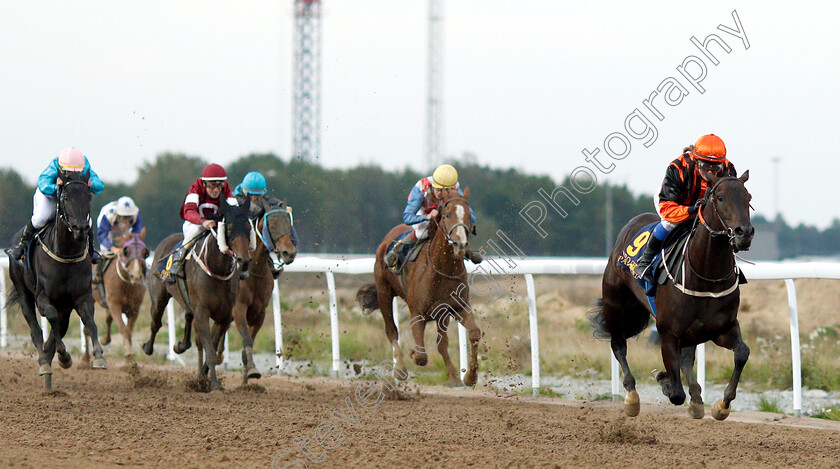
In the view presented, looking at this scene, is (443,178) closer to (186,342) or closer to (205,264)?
(205,264)

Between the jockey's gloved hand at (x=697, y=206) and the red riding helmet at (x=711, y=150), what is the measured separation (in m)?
0.25

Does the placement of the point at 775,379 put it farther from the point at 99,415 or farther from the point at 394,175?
the point at 394,175

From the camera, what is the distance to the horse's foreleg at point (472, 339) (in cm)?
737

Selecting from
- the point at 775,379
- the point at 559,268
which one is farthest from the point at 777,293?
the point at 559,268

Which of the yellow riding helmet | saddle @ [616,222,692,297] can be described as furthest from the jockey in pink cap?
saddle @ [616,222,692,297]

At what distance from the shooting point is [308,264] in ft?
34.3

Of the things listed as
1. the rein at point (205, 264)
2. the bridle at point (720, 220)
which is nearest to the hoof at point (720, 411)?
the bridle at point (720, 220)

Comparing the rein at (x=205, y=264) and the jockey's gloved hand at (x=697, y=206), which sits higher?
the jockey's gloved hand at (x=697, y=206)

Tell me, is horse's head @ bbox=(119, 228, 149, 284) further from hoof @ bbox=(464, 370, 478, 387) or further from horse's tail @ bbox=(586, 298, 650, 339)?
horse's tail @ bbox=(586, 298, 650, 339)

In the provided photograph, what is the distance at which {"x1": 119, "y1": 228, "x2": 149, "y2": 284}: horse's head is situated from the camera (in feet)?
35.3

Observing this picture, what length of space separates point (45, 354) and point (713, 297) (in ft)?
18.5

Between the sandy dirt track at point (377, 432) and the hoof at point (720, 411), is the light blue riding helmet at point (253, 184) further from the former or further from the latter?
the hoof at point (720, 411)

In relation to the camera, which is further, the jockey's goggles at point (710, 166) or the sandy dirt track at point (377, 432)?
the jockey's goggles at point (710, 166)

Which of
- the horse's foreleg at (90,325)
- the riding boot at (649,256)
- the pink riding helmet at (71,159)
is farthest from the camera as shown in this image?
the horse's foreleg at (90,325)
